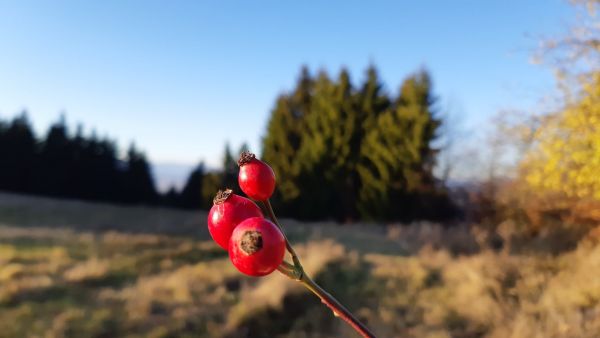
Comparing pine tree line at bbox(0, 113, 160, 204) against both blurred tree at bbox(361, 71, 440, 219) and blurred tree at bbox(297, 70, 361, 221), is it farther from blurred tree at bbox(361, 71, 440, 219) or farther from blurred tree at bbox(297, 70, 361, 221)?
blurred tree at bbox(361, 71, 440, 219)

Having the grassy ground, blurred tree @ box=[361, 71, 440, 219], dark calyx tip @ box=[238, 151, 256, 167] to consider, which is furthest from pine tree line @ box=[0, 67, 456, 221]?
dark calyx tip @ box=[238, 151, 256, 167]

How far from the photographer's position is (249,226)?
834 millimetres

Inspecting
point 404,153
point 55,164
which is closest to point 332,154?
point 404,153

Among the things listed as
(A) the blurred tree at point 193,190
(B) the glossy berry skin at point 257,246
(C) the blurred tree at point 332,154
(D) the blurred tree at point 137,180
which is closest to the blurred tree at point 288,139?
(C) the blurred tree at point 332,154

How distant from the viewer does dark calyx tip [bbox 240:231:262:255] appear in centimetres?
82

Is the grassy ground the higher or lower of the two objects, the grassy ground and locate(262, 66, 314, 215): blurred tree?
the higher

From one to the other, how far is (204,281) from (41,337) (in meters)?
3.37

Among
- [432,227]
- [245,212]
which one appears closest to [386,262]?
[432,227]

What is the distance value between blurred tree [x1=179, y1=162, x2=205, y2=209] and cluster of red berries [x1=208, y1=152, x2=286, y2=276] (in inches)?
976

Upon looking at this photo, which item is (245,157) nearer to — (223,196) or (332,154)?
(223,196)

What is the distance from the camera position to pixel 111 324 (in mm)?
6590

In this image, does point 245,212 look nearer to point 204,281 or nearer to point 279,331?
point 279,331

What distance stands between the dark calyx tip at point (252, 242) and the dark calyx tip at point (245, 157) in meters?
0.26

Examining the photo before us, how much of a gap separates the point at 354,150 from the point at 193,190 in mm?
9527
